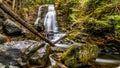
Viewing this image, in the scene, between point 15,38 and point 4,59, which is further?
point 15,38

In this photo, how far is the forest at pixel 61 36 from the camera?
570 centimetres

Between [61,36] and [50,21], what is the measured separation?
169 inches

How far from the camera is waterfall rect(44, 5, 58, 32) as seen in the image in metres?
15.0

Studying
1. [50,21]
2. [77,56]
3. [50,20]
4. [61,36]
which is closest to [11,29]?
[61,36]

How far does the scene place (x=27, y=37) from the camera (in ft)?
35.9

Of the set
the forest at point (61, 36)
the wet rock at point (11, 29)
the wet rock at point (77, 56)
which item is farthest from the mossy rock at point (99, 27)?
the wet rock at point (11, 29)

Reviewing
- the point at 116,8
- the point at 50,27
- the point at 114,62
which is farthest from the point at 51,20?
the point at 114,62

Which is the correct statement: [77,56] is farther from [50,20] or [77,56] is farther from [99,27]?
[50,20]

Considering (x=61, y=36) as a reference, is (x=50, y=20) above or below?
above

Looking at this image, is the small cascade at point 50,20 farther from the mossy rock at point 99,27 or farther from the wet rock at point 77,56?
the wet rock at point 77,56

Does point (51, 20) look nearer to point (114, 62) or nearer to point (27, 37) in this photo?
point (27, 37)

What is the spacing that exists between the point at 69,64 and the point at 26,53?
54.8 inches

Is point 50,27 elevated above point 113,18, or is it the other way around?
point 113,18

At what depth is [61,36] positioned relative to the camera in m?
11.9
